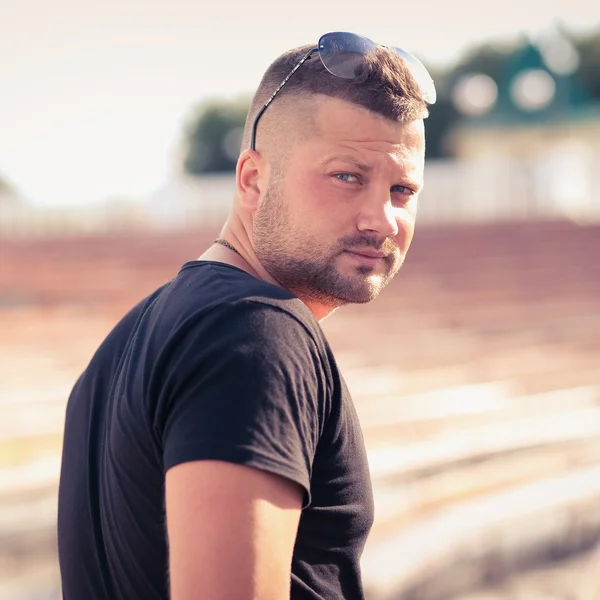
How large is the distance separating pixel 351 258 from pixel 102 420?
1.56 ft

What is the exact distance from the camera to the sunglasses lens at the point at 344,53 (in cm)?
138

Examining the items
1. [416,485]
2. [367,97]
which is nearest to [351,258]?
[367,97]

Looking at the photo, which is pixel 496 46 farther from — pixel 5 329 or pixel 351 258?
pixel 351 258

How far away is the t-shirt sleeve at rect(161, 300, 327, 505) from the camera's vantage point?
102 cm

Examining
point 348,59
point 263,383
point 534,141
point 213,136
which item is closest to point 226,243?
point 348,59

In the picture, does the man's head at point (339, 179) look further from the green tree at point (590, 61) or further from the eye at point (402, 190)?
the green tree at point (590, 61)

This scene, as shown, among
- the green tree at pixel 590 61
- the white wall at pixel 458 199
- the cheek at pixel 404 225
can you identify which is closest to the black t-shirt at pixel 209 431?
the cheek at pixel 404 225

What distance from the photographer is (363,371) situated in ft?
33.2

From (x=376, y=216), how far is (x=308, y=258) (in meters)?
0.13

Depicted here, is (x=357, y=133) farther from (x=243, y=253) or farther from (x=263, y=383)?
(x=263, y=383)

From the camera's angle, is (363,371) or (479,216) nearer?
(363,371)

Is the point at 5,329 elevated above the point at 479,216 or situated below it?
below

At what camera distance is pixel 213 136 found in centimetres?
5553

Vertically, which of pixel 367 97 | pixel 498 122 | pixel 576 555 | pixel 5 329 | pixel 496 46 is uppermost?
pixel 496 46
